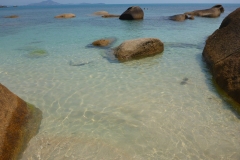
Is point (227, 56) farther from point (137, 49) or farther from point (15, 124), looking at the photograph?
point (15, 124)

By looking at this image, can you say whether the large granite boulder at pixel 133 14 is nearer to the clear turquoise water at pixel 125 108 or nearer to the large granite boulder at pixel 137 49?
the large granite boulder at pixel 137 49

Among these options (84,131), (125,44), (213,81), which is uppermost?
(125,44)

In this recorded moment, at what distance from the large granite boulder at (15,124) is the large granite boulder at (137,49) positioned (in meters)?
4.51

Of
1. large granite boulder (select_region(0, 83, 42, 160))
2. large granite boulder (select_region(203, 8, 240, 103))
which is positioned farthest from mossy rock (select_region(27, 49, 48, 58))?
large granite boulder (select_region(203, 8, 240, 103))

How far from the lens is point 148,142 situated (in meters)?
3.89

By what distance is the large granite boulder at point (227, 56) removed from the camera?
5.36 m

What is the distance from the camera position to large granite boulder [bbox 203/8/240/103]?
211 inches

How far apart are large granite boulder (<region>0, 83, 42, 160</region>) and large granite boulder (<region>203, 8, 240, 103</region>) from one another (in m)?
4.82

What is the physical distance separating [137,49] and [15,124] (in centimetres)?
579

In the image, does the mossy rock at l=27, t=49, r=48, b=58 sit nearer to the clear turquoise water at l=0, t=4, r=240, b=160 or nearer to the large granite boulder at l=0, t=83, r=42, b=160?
the clear turquoise water at l=0, t=4, r=240, b=160

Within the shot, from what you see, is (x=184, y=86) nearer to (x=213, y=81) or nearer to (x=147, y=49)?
(x=213, y=81)

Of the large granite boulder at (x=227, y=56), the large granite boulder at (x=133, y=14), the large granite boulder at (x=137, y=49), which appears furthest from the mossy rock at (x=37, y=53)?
the large granite boulder at (x=133, y=14)

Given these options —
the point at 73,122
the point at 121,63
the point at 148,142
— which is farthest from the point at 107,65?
the point at 148,142

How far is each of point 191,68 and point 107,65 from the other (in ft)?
10.2
